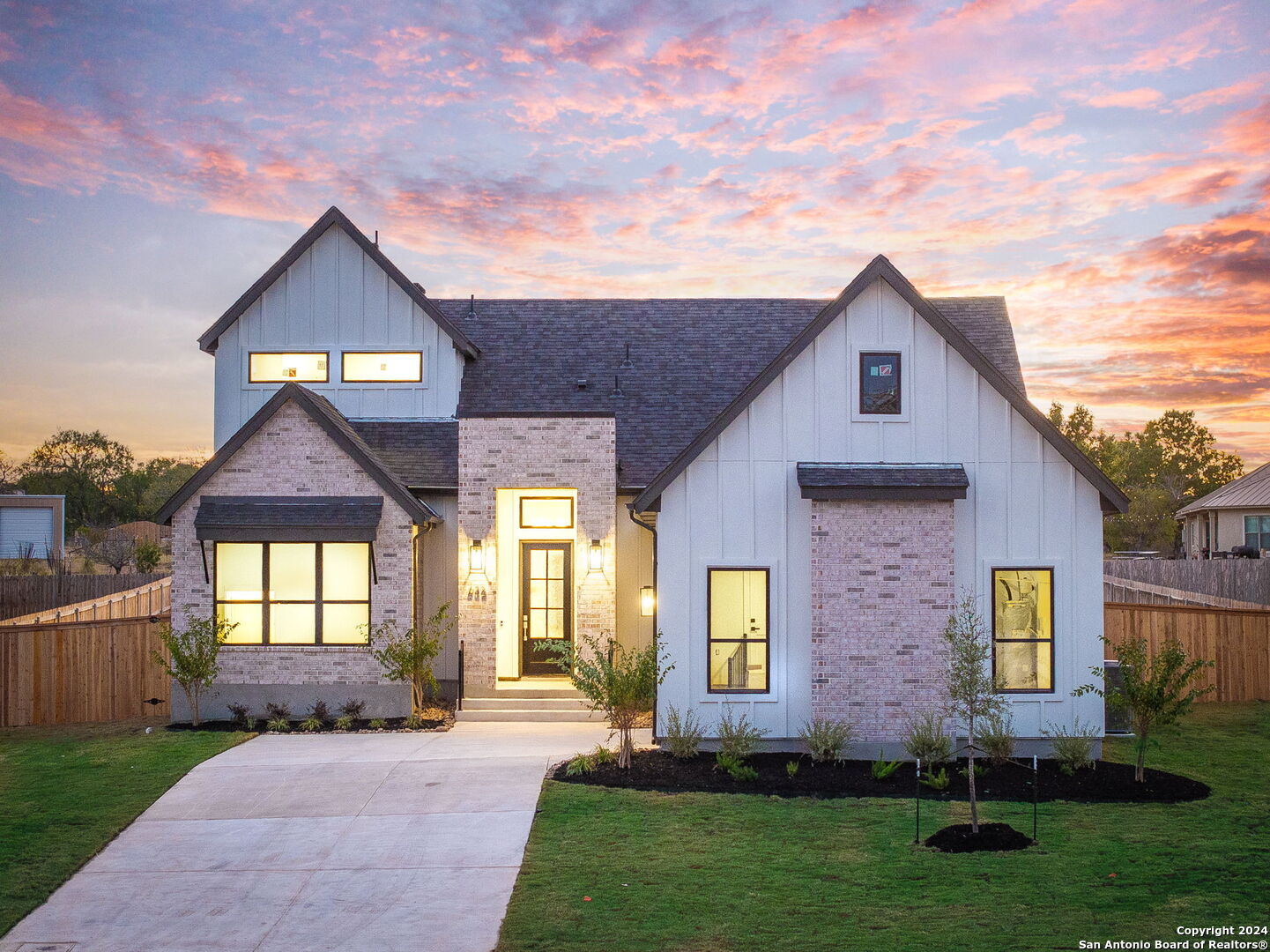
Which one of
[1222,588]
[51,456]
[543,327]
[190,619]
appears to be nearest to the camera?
[190,619]

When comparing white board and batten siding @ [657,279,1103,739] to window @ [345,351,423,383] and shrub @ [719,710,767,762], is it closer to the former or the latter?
→ shrub @ [719,710,767,762]

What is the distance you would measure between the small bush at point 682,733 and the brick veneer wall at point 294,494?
4.87 m

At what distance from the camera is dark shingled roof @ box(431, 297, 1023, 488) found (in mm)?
18953

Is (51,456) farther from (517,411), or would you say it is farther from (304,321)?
(517,411)

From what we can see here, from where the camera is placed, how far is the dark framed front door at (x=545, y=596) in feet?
56.3

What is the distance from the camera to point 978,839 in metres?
9.28

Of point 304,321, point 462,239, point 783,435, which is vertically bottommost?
point 783,435

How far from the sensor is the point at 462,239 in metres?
24.8

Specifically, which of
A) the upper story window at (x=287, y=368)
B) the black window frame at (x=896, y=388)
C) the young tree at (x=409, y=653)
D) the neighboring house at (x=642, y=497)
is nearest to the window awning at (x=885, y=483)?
the neighboring house at (x=642, y=497)

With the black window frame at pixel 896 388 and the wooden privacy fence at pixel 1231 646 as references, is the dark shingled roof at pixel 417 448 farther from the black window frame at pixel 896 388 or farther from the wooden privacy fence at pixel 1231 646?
the wooden privacy fence at pixel 1231 646

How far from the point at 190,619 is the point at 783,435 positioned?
32.0ft

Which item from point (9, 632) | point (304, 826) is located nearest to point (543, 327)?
point (9, 632)

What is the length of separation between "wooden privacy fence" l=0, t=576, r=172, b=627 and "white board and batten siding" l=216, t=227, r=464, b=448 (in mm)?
4747

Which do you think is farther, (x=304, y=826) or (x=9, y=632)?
(x=9, y=632)
